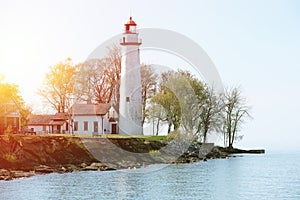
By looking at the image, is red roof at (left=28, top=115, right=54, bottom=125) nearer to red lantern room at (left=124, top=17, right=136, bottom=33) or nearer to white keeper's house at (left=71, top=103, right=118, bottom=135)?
white keeper's house at (left=71, top=103, right=118, bottom=135)

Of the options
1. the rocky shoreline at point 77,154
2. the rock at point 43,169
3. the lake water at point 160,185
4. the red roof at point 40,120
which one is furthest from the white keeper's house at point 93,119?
the rock at point 43,169

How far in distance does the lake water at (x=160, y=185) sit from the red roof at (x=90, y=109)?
16.5 metres

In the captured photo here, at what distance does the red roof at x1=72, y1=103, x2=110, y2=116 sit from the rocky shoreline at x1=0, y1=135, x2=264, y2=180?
7.92 m

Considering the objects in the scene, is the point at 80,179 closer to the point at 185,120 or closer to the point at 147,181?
the point at 147,181

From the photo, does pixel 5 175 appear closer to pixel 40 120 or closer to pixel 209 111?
pixel 40 120

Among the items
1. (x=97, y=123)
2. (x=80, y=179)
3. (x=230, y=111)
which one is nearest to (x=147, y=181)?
(x=80, y=179)

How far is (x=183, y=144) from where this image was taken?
197 ft

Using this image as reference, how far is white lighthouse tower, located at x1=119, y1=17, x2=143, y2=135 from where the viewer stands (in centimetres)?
5925

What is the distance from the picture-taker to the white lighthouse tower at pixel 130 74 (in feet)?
194

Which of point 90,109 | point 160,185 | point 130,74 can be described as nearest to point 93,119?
point 90,109

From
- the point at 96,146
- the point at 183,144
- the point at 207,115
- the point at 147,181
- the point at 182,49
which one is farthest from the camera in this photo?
the point at 207,115

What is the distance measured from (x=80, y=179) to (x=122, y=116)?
23296 millimetres

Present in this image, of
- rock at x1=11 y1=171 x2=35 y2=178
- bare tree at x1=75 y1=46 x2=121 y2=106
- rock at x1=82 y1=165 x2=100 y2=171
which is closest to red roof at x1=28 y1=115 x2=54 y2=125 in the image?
bare tree at x1=75 y1=46 x2=121 y2=106

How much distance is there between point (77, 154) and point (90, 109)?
15.2m
